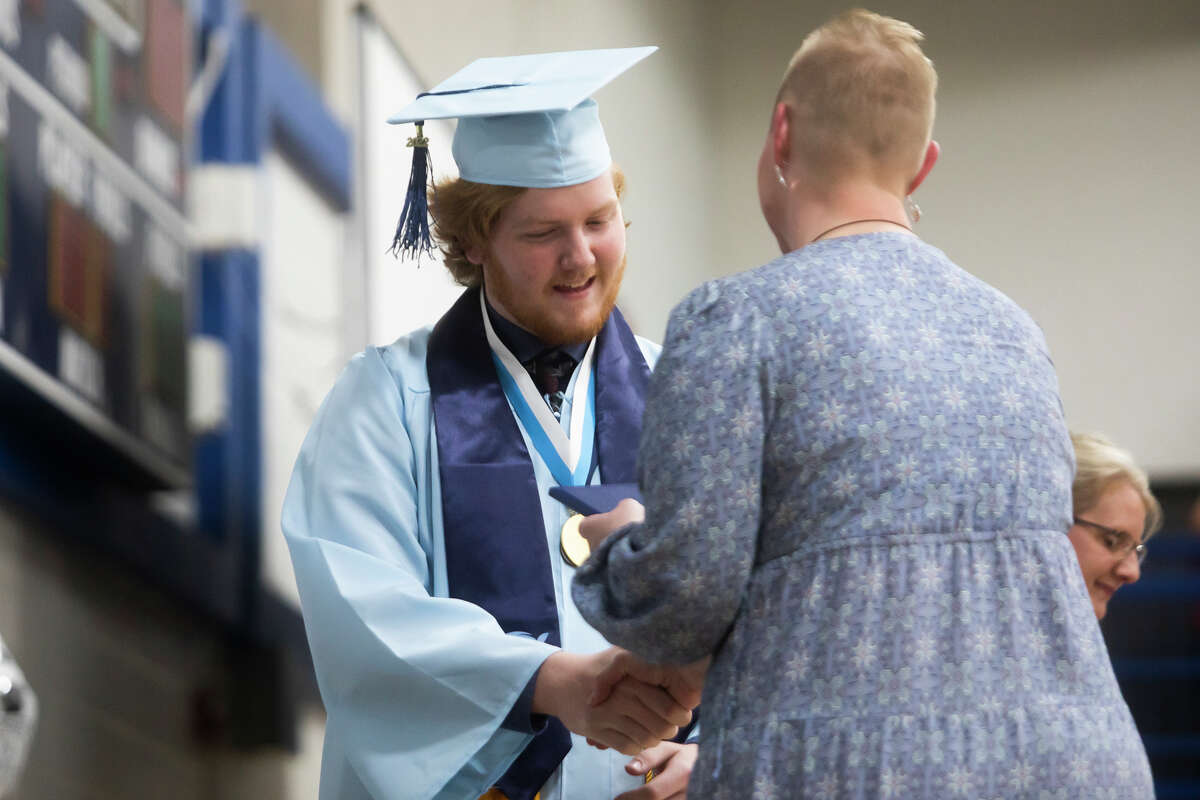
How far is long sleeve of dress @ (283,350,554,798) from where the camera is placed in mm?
2146

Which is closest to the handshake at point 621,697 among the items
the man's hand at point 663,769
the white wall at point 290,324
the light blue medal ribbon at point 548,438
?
the man's hand at point 663,769

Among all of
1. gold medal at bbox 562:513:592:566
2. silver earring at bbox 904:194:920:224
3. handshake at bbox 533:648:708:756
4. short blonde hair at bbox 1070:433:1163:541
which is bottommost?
short blonde hair at bbox 1070:433:1163:541

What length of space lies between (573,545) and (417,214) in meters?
0.63

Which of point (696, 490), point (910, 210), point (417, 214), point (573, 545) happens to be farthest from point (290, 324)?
point (696, 490)

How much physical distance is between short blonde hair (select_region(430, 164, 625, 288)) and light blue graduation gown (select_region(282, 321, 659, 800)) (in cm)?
32

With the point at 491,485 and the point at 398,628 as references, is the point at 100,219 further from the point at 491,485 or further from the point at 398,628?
the point at 398,628

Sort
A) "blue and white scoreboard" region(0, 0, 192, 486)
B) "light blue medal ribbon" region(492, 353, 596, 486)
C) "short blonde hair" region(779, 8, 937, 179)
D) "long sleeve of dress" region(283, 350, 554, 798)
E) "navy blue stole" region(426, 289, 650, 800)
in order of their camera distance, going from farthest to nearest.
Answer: "blue and white scoreboard" region(0, 0, 192, 486) < "light blue medal ribbon" region(492, 353, 596, 486) < "navy blue stole" region(426, 289, 650, 800) < "long sleeve of dress" region(283, 350, 554, 798) < "short blonde hair" region(779, 8, 937, 179)

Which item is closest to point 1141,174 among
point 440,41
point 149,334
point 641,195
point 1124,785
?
point 641,195

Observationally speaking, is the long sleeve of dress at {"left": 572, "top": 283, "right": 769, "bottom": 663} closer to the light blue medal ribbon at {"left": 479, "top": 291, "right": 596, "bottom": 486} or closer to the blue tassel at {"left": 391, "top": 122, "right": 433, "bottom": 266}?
the light blue medal ribbon at {"left": 479, "top": 291, "right": 596, "bottom": 486}

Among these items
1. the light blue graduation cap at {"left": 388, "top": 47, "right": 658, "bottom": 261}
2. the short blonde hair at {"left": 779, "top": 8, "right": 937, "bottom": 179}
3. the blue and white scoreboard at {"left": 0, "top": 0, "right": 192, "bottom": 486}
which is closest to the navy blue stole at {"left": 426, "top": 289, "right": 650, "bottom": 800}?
the light blue graduation cap at {"left": 388, "top": 47, "right": 658, "bottom": 261}

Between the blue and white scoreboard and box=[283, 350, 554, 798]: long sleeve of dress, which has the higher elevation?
the blue and white scoreboard

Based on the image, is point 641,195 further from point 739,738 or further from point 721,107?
point 739,738

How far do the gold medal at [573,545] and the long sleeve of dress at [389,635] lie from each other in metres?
0.19

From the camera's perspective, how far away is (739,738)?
159 cm
